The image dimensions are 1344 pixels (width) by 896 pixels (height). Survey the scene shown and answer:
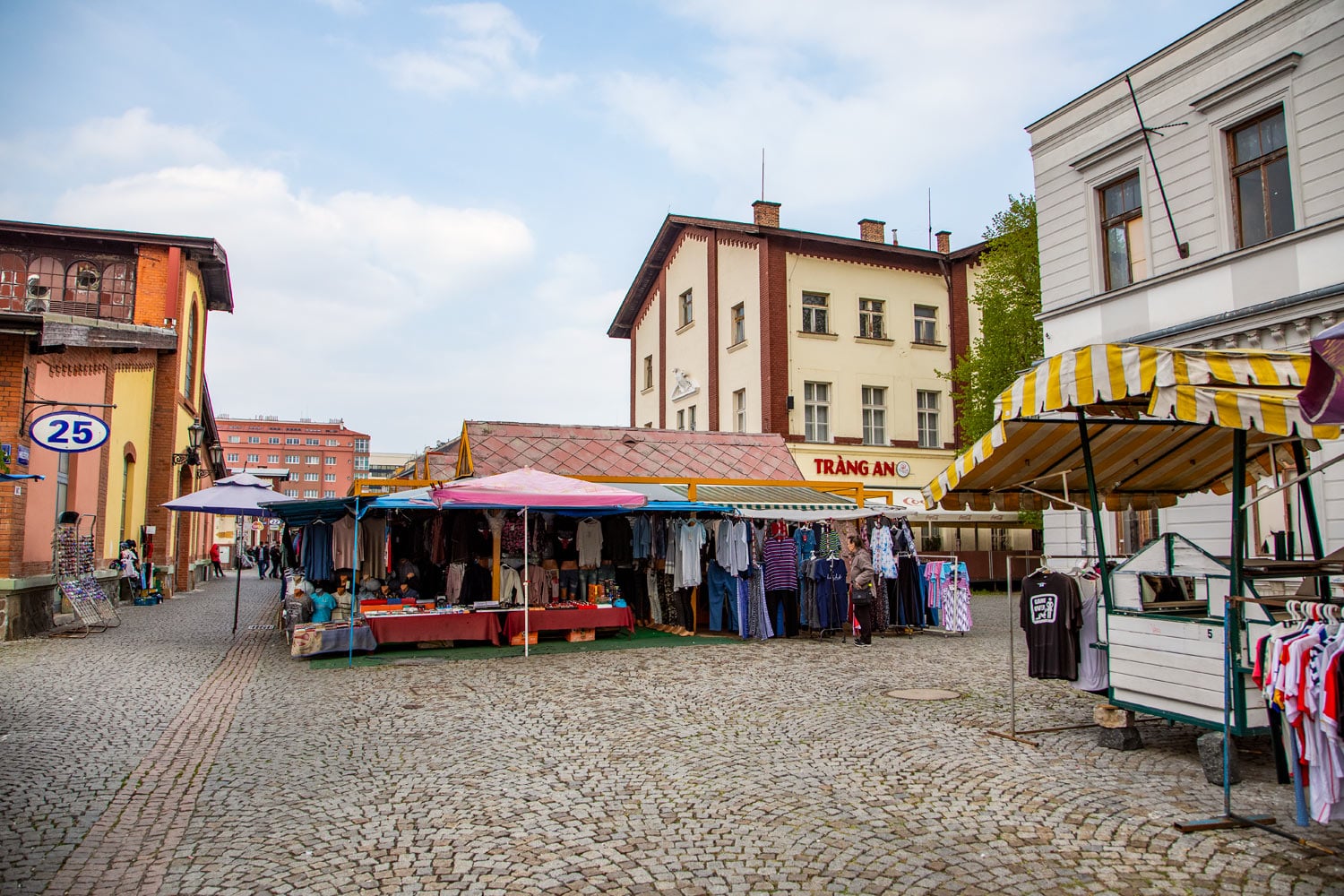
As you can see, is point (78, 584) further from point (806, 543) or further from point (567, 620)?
point (806, 543)

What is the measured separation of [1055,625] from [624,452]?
38.6 ft

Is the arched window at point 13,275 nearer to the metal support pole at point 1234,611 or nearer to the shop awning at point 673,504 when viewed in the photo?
the shop awning at point 673,504

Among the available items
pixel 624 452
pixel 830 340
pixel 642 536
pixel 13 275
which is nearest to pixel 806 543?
pixel 642 536

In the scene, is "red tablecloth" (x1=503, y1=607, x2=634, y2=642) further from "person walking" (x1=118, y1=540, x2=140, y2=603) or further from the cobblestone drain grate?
"person walking" (x1=118, y1=540, x2=140, y2=603)

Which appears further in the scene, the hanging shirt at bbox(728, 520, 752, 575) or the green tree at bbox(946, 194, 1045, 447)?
the green tree at bbox(946, 194, 1045, 447)

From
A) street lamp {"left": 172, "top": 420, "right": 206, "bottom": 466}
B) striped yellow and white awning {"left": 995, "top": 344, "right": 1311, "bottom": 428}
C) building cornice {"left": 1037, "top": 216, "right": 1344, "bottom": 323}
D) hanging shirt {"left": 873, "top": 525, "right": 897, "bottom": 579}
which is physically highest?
building cornice {"left": 1037, "top": 216, "right": 1344, "bottom": 323}

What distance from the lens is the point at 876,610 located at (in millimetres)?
14680

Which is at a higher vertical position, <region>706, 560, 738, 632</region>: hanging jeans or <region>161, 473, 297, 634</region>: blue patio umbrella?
<region>161, 473, 297, 634</region>: blue patio umbrella

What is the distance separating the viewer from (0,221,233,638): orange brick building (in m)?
13.1

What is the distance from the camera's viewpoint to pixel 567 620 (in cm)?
1353

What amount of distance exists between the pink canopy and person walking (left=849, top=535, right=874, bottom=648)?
3383mm

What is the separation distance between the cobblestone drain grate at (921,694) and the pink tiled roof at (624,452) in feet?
28.7

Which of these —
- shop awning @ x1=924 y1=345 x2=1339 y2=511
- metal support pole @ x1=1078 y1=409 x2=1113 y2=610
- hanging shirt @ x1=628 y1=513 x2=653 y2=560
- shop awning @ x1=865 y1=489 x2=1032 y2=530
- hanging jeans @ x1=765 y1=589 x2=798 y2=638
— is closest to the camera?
shop awning @ x1=924 y1=345 x2=1339 y2=511

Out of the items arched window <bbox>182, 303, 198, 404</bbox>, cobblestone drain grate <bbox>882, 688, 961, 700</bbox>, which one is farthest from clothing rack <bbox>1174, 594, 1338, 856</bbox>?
arched window <bbox>182, 303, 198, 404</bbox>
